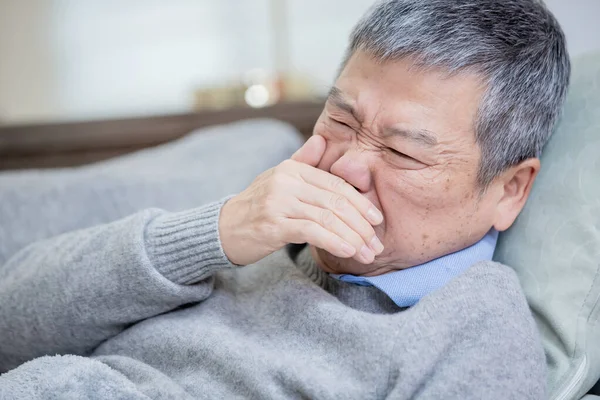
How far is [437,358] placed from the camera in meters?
0.95

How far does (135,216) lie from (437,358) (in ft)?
2.03

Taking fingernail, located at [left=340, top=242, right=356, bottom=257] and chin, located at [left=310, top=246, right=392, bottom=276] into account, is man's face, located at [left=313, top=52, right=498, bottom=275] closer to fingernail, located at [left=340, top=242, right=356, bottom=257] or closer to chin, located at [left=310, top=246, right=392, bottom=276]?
chin, located at [left=310, top=246, right=392, bottom=276]

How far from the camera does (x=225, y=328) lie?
116 cm

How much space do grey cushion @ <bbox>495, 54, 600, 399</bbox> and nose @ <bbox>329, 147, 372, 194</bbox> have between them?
0.35 metres

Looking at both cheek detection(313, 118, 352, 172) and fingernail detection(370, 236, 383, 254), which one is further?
cheek detection(313, 118, 352, 172)

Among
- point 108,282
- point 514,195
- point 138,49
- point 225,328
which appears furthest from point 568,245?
point 138,49

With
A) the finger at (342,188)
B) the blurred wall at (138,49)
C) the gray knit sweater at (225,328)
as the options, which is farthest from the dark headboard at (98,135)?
the finger at (342,188)

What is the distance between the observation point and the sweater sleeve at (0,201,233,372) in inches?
46.0

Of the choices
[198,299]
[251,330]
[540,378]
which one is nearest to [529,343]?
[540,378]

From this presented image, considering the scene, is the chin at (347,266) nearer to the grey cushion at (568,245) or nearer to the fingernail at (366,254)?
the fingernail at (366,254)

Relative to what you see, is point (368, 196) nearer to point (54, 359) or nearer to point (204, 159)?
point (54, 359)

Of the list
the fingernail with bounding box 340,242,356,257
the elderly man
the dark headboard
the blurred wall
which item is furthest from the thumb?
the blurred wall

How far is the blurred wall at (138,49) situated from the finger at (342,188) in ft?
7.02

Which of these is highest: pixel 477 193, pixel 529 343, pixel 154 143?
pixel 477 193
